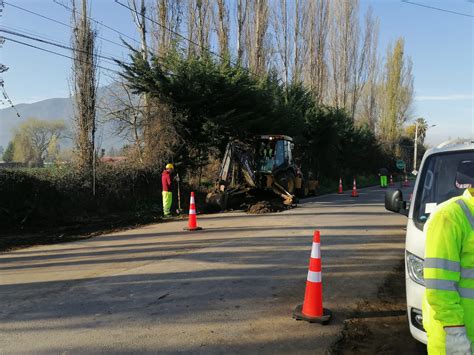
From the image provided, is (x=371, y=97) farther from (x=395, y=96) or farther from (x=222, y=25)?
(x=222, y=25)

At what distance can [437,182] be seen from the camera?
→ 4320 mm

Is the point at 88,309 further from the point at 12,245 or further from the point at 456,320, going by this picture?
the point at 12,245

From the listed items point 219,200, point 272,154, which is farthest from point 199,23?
point 219,200

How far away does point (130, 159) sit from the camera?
18.9 metres

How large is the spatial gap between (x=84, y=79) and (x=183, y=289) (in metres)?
13.0

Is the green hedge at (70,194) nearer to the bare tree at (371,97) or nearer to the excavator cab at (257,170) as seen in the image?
the excavator cab at (257,170)

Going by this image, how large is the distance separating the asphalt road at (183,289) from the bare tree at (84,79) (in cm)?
684

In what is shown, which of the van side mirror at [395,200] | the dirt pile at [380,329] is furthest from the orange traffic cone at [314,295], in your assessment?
the van side mirror at [395,200]

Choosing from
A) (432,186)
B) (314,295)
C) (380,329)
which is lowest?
(380,329)

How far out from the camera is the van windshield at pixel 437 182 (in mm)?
4168

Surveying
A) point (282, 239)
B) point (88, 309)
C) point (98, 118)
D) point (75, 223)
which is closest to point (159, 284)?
point (88, 309)

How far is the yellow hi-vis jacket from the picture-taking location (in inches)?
92.0

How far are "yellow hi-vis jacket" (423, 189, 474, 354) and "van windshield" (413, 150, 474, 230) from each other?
1.73 meters

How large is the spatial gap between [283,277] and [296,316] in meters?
1.80
